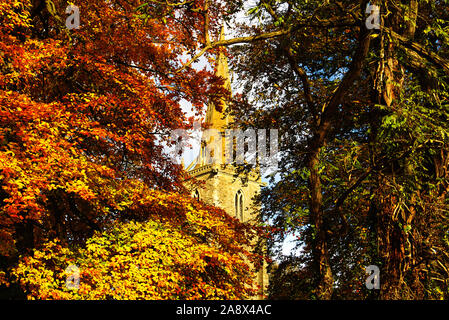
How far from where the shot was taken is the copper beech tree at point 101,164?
8.65 metres

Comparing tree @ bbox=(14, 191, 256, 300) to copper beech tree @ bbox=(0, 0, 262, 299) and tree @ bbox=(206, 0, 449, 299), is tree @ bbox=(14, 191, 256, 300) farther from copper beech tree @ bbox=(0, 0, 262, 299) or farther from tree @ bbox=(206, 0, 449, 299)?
tree @ bbox=(206, 0, 449, 299)

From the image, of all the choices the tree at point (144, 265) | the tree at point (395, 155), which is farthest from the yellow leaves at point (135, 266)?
the tree at point (395, 155)

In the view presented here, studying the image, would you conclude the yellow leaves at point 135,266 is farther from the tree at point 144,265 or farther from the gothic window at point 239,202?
the gothic window at point 239,202

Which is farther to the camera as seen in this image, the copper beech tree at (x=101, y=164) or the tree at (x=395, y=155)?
the copper beech tree at (x=101, y=164)

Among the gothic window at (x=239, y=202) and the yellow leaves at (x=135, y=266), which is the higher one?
the gothic window at (x=239, y=202)

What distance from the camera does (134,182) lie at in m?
10.9

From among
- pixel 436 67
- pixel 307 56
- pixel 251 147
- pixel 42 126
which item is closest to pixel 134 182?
pixel 42 126

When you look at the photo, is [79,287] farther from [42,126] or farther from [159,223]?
[42,126]

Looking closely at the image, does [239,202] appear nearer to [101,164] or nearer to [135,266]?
[101,164]

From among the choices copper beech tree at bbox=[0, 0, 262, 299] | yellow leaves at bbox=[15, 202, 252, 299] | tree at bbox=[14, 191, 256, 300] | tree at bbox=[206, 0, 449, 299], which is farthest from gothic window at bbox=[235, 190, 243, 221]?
tree at bbox=[206, 0, 449, 299]

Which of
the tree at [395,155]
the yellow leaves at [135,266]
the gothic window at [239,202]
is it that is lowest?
the yellow leaves at [135,266]

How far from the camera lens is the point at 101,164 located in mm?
11352

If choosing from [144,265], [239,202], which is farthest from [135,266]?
[239,202]

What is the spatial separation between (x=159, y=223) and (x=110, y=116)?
317cm
